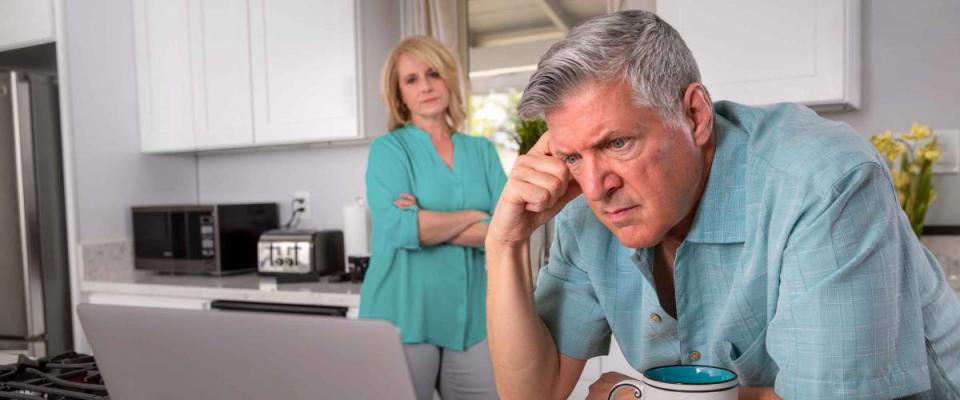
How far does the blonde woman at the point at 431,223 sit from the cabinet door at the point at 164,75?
1488 mm

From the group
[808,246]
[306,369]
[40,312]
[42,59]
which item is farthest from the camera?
[42,59]

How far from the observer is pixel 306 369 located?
2.05ft

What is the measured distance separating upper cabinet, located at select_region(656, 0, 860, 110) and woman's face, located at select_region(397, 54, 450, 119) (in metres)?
0.76

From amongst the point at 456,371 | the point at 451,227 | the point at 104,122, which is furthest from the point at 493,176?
the point at 104,122

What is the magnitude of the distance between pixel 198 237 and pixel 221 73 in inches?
27.1

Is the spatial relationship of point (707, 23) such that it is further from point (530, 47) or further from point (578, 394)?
point (578, 394)

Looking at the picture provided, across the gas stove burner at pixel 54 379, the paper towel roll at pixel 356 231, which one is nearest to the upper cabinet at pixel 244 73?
the paper towel roll at pixel 356 231

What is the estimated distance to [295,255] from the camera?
9.14 feet

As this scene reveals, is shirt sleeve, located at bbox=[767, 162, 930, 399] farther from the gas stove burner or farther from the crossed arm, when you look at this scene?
the crossed arm

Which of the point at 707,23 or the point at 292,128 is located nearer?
the point at 707,23

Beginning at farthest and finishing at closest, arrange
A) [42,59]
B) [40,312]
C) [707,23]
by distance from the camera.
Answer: [42,59] < [40,312] < [707,23]

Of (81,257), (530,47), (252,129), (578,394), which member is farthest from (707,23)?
(81,257)

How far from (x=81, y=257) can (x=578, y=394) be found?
7.06 ft

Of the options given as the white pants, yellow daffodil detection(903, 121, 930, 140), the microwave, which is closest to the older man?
the white pants
